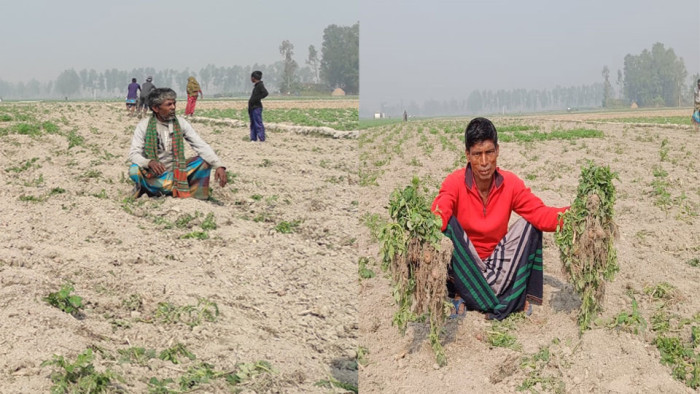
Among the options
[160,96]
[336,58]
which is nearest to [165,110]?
[160,96]

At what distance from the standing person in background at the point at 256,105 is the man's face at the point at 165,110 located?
5428mm

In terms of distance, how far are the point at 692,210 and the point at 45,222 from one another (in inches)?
264

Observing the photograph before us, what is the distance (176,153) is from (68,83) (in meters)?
180

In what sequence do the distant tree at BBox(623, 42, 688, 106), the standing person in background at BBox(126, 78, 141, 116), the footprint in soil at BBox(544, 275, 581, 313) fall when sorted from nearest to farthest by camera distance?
the footprint in soil at BBox(544, 275, 581, 313) < the standing person in background at BBox(126, 78, 141, 116) < the distant tree at BBox(623, 42, 688, 106)

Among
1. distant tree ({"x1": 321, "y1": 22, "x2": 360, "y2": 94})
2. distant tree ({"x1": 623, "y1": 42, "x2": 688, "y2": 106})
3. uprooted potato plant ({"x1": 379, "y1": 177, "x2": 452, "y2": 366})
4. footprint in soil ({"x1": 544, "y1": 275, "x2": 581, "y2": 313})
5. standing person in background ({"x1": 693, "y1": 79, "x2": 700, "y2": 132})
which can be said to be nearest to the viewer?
uprooted potato plant ({"x1": 379, "y1": 177, "x2": 452, "y2": 366})

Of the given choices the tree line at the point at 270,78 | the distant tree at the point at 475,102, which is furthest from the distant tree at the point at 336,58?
the distant tree at the point at 475,102

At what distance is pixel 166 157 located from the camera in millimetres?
6961

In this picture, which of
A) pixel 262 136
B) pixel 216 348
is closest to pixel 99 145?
pixel 262 136

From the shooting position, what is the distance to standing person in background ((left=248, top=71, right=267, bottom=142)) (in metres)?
12.7

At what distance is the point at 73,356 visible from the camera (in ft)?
11.0

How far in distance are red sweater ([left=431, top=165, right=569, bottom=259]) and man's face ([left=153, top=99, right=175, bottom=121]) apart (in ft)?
11.9

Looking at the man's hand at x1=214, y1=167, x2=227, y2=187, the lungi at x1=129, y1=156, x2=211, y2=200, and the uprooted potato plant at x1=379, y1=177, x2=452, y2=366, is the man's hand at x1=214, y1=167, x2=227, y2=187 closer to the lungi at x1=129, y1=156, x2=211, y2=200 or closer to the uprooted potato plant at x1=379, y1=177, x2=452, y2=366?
the lungi at x1=129, y1=156, x2=211, y2=200

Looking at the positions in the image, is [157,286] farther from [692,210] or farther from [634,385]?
[692,210]

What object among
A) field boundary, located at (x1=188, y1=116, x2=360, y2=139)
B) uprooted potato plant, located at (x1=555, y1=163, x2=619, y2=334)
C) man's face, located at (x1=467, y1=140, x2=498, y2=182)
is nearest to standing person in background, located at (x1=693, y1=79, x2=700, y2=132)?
field boundary, located at (x1=188, y1=116, x2=360, y2=139)
